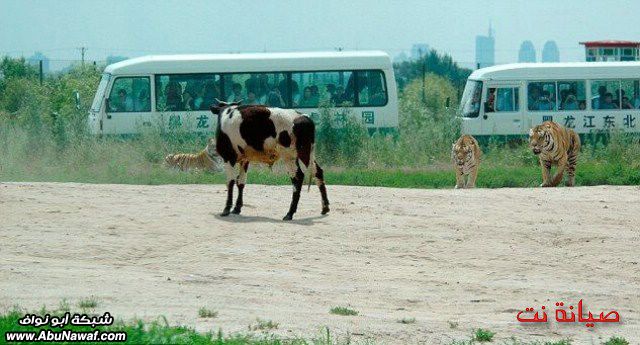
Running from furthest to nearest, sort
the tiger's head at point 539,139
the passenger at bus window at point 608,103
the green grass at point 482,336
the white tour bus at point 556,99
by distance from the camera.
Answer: the passenger at bus window at point 608,103, the white tour bus at point 556,99, the tiger's head at point 539,139, the green grass at point 482,336

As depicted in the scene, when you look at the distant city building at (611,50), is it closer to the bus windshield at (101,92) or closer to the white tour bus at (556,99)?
the white tour bus at (556,99)

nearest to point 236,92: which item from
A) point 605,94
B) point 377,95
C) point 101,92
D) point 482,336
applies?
point 101,92

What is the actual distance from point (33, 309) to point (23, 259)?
2.74 meters

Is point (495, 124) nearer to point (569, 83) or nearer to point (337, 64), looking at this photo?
point (569, 83)

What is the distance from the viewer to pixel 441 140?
1091 inches

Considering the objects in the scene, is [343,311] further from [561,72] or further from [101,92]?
[561,72]

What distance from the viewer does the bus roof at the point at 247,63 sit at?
96.5ft

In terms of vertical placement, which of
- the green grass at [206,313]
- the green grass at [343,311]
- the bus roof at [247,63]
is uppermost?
the bus roof at [247,63]

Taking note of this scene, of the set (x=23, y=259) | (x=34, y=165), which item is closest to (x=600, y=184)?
(x=34, y=165)

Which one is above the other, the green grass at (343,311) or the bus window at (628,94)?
the bus window at (628,94)

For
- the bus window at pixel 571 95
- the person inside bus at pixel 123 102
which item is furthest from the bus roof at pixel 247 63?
the bus window at pixel 571 95

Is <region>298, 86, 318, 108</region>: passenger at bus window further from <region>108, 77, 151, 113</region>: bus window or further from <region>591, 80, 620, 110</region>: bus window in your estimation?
<region>591, 80, 620, 110</region>: bus window

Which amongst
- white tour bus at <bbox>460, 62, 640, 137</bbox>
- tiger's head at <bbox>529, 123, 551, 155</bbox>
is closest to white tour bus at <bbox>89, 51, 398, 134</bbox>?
white tour bus at <bbox>460, 62, 640, 137</bbox>

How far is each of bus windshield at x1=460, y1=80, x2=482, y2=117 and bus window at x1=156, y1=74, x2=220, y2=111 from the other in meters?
5.90
